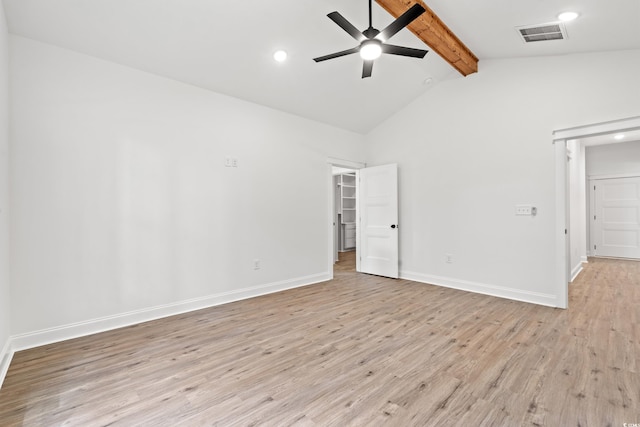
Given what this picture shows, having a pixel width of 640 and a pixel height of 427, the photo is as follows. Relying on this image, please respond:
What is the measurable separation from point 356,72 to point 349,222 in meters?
5.64

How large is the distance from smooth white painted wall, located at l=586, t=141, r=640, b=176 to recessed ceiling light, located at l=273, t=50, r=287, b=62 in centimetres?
839

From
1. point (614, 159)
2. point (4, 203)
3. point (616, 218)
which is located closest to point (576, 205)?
point (616, 218)

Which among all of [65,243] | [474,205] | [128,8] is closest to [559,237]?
[474,205]

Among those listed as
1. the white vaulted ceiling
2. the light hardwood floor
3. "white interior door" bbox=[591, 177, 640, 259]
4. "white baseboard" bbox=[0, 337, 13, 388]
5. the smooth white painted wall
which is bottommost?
the light hardwood floor

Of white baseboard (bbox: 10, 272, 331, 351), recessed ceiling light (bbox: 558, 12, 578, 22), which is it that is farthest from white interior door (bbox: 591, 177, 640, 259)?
white baseboard (bbox: 10, 272, 331, 351)

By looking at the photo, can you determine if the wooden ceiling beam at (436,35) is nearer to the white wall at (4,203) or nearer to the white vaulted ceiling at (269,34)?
the white vaulted ceiling at (269,34)

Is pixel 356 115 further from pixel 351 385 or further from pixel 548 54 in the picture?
pixel 351 385

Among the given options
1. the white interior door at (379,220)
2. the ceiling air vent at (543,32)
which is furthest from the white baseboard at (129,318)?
the ceiling air vent at (543,32)

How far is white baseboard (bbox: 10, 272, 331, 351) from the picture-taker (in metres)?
2.77

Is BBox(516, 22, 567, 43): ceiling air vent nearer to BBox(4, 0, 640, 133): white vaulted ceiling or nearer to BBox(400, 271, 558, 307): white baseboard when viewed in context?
BBox(4, 0, 640, 133): white vaulted ceiling

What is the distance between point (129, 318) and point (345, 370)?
248 cm

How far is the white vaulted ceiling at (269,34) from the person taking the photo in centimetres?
271

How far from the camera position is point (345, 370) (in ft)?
7.59

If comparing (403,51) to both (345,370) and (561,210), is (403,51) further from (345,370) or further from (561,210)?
(561,210)
